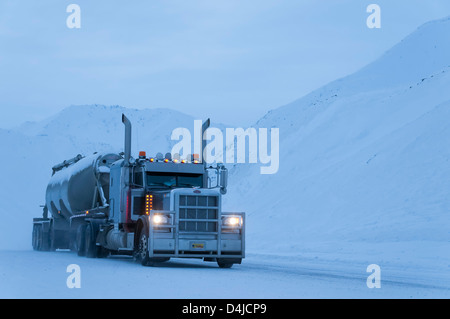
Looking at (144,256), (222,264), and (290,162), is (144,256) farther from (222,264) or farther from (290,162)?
(290,162)

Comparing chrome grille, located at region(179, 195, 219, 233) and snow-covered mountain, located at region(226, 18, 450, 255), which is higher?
snow-covered mountain, located at region(226, 18, 450, 255)

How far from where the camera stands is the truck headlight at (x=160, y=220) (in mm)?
22719

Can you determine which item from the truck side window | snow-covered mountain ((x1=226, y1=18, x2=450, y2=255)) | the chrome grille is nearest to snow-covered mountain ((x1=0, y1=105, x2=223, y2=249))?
the truck side window

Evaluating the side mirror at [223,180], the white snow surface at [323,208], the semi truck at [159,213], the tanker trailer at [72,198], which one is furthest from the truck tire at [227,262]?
the tanker trailer at [72,198]

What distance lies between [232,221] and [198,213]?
3.39 ft

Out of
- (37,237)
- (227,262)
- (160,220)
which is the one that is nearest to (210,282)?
(160,220)

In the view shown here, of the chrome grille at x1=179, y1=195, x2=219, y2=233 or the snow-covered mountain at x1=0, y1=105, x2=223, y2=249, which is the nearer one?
the chrome grille at x1=179, y1=195, x2=219, y2=233

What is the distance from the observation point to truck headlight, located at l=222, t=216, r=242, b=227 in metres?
23.4

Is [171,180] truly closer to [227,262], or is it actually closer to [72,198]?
[227,262]

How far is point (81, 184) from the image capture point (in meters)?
31.4

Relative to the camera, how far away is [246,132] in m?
91.4

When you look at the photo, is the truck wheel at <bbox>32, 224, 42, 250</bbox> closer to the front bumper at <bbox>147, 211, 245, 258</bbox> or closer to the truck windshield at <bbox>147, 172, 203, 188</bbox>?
the truck windshield at <bbox>147, 172, 203, 188</bbox>

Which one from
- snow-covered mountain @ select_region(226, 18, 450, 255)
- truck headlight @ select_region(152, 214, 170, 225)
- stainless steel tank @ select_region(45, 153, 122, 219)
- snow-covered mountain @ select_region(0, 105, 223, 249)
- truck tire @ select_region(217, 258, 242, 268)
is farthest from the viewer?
snow-covered mountain @ select_region(0, 105, 223, 249)
